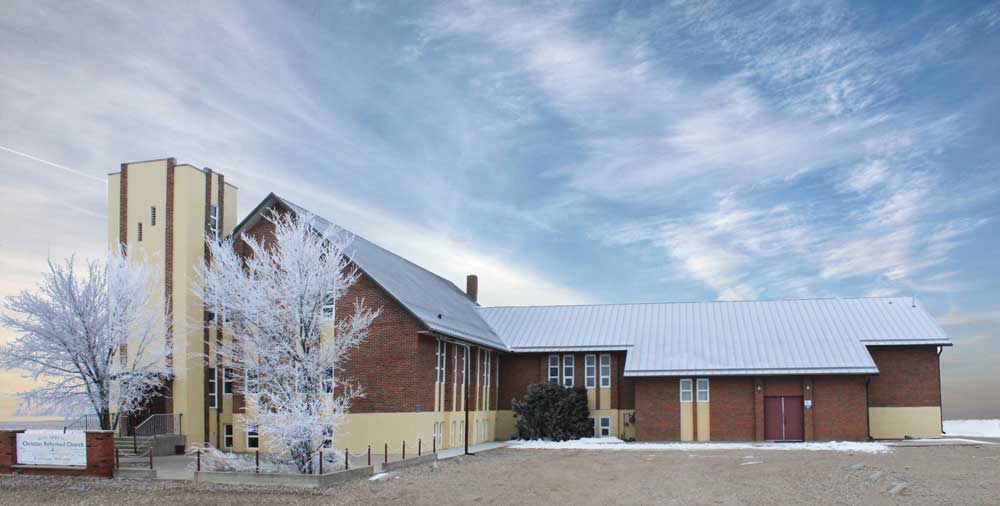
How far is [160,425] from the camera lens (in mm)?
32188

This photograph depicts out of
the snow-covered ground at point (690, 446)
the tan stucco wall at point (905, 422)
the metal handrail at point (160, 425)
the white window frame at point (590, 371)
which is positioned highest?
the white window frame at point (590, 371)

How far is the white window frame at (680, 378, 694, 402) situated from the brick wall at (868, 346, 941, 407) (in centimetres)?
769

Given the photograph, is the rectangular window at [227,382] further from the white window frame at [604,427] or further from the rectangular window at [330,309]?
the white window frame at [604,427]

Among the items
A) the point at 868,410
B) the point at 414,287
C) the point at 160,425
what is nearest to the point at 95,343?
the point at 160,425

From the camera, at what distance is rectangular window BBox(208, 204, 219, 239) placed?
34728mm

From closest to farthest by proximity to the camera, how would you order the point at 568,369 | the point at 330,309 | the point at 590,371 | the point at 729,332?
the point at 330,309 < the point at 729,332 < the point at 590,371 < the point at 568,369

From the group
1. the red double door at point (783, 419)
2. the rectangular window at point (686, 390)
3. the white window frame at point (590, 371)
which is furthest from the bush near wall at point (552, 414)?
the red double door at point (783, 419)

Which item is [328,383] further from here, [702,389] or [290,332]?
[702,389]

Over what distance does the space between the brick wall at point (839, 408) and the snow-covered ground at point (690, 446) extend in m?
1.27

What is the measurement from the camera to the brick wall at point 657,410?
131 ft

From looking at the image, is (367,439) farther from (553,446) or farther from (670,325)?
(670,325)

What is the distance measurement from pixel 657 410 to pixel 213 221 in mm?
20130

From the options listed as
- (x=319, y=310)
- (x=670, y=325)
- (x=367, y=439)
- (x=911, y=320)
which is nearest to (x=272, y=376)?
(x=319, y=310)

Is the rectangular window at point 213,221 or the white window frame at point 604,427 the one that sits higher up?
the rectangular window at point 213,221
